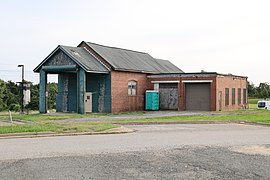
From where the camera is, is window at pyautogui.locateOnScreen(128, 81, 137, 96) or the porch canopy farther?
window at pyautogui.locateOnScreen(128, 81, 137, 96)

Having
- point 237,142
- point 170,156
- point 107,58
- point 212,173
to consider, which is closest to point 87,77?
point 107,58

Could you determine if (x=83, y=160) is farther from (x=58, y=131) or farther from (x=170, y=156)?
(x=58, y=131)

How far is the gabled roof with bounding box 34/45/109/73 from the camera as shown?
3275cm

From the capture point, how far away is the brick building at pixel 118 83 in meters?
34.0

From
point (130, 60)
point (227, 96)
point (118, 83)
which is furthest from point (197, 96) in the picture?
point (118, 83)

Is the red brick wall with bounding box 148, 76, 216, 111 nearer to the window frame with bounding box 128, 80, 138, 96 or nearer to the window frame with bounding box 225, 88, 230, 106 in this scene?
the window frame with bounding box 128, 80, 138, 96

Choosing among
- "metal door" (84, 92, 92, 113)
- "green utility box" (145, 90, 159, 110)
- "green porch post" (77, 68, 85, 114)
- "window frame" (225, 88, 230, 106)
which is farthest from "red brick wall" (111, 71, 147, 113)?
"window frame" (225, 88, 230, 106)

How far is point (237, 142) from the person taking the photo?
559 inches

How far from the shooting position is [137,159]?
33.9ft

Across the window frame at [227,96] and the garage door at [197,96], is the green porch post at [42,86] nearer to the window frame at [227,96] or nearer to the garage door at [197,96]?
the garage door at [197,96]

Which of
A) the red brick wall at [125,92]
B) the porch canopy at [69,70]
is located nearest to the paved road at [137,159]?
the porch canopy at [69,70]

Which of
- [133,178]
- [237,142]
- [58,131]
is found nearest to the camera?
[133,178]

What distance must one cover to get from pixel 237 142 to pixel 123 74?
22.7 meters

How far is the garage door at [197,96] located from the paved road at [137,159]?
22684 millimetres
